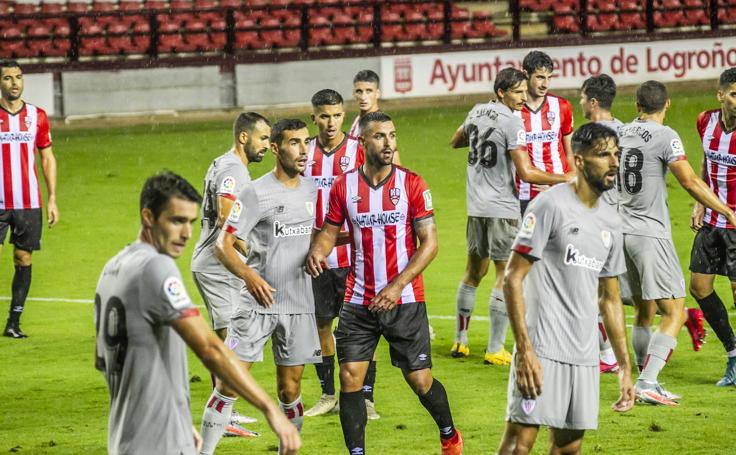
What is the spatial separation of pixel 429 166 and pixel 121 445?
15.0 m

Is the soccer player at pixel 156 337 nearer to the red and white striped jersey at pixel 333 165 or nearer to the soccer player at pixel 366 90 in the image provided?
the red and white striped jersey at pixel 333 165

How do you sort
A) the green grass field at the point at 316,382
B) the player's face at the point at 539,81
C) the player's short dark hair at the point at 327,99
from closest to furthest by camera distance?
the green grass field at the point at 316,382 < the player's short dark hair at the point at 327,99 < the player's face at the point at 539,81

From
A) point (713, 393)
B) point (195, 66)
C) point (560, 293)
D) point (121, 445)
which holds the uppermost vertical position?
point (195, 66)

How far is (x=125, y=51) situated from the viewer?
Result: 78.0 ft

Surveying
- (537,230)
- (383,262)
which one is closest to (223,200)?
(383,262)

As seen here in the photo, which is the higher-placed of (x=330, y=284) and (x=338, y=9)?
(x=338, y=9)

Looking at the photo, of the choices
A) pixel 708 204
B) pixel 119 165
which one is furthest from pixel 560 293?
pixel 119 165

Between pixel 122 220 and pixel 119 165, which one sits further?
pixel 119 165

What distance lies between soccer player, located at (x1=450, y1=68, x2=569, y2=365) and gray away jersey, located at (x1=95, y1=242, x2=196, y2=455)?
17.5ft

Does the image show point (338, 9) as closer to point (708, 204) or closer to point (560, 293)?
point (708, 204)

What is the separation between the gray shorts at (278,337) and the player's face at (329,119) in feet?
5.73

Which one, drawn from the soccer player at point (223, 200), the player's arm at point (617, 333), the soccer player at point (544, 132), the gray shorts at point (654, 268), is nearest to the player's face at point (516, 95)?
the soccer player at point (544, 132)

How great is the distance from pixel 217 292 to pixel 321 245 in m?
1.30

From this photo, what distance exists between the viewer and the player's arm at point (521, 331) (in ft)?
19.1
